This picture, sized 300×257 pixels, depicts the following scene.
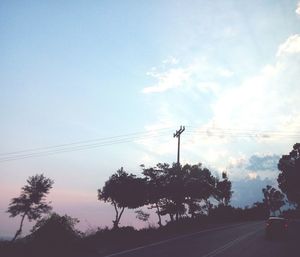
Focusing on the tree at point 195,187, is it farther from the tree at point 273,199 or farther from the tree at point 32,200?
the tree at point 273,199

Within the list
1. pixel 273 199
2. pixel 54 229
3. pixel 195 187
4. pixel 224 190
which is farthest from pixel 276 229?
pixel 273 199

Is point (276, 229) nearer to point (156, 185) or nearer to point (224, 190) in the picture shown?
point (156, 185)

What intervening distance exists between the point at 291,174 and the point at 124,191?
43182mm

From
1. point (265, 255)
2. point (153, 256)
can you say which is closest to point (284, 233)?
point (265, 255)

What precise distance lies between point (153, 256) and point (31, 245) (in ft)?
19.2

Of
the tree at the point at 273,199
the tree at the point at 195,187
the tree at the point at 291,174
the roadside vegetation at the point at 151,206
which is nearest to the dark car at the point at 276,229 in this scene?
the roadside vegetation at the point at 151,206

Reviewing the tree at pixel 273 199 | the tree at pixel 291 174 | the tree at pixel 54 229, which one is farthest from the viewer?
the tree at pixel 273 199

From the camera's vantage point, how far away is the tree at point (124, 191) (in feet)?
186

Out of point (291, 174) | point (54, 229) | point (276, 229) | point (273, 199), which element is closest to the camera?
point (54, 229)

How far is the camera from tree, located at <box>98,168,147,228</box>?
5656 centimetres

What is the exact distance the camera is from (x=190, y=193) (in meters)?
58.8

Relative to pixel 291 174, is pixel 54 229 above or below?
below

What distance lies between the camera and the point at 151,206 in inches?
2400

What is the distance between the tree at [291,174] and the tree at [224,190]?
42.2 feet
